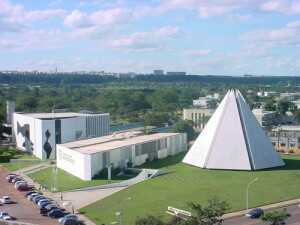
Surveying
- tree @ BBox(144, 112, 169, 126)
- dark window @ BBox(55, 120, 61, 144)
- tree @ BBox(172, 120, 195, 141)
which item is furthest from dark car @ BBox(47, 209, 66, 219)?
tree @ BBox(144, 112, 169, 126)

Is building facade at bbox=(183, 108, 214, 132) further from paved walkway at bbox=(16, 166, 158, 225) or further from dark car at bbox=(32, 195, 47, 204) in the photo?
dark car at bbox=(32, 195, 47, 204)

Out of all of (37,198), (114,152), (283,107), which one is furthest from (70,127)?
(283,107)

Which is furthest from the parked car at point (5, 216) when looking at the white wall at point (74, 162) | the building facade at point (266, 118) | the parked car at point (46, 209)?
the building facade at point (266, 118)

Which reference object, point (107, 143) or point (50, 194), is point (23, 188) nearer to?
point (50, 194)

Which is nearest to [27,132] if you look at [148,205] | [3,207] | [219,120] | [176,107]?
[219,120]

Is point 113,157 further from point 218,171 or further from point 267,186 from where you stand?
point 267,186

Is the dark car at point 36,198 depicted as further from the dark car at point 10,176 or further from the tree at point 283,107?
the tree at point 283,107

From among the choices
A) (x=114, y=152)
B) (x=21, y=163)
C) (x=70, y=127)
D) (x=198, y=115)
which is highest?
(x=70, y=127)
